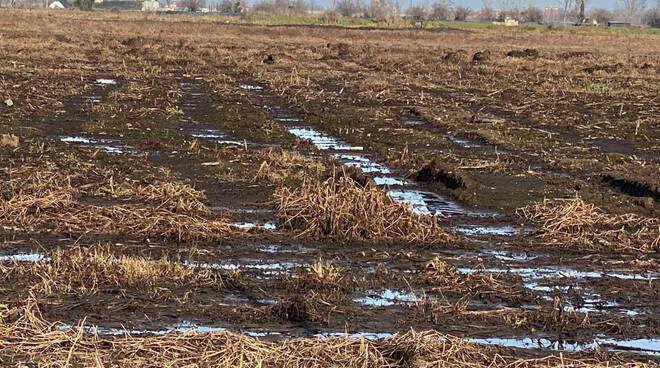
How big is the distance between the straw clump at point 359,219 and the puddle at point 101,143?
498cm

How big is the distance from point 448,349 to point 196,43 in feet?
128

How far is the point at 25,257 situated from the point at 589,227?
17.8ft

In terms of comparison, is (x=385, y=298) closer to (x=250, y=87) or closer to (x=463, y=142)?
(x=463, y=142)

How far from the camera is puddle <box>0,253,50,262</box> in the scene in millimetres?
7414

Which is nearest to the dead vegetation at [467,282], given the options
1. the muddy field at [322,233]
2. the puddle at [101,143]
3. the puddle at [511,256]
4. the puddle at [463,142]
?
the muddy field at [322,233]

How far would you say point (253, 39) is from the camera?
162 feet

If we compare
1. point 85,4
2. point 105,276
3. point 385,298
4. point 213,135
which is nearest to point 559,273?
point 385,298

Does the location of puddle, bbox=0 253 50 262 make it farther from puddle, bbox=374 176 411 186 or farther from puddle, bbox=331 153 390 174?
puddle, bbox=331 153 390 174

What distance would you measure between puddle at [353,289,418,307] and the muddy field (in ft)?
0.09

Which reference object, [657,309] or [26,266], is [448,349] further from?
[26,266]

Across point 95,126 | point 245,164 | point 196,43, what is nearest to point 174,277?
point 245,164

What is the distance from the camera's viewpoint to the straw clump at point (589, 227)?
8.60 meters

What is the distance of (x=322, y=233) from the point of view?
862 centimetres

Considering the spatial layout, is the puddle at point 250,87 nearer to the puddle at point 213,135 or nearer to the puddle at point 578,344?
the puddle at point 213,135
